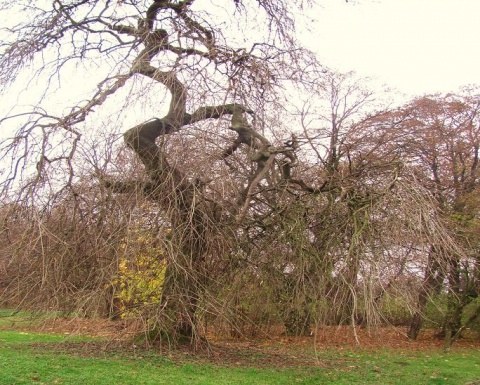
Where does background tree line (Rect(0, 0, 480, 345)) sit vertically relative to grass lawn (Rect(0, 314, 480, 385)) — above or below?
above

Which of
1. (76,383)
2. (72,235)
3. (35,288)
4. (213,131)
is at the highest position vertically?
(213,131)

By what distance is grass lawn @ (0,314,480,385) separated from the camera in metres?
6.64

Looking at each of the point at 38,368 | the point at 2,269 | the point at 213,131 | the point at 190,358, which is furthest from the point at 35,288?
the point at 213,131

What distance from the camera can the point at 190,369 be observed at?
299 inches

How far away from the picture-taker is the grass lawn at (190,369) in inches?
261

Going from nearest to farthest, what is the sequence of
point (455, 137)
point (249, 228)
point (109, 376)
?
1. point (109, 376)
2. point (249, 228)
3. point (455, 137)

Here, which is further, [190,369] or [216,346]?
[216,346]

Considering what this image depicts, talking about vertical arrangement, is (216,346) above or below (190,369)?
above

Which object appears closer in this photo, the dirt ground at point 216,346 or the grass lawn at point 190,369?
the grass lawn at point 190,369

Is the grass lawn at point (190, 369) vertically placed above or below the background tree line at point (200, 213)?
below

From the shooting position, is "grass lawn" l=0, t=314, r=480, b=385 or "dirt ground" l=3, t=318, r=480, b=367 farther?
"dirt ground" l=3, t=318, r=480, b=367

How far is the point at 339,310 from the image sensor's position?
741 cm

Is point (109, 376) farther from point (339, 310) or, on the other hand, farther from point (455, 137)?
point (455, 137)

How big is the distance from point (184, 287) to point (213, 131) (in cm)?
246
